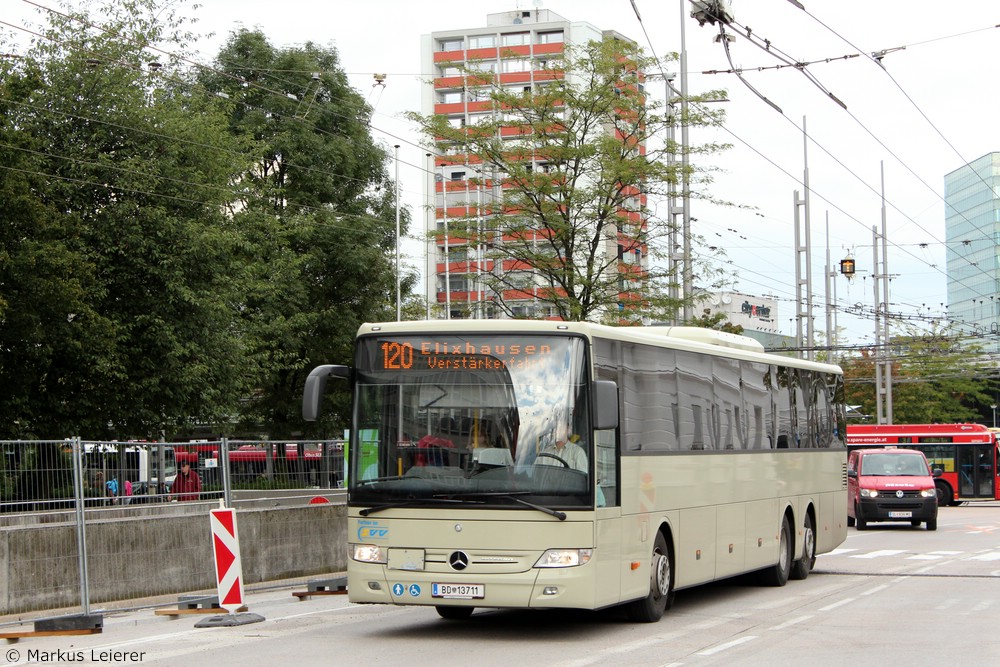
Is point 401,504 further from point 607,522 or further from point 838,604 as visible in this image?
point 838,604

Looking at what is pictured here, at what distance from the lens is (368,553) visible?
12766mm

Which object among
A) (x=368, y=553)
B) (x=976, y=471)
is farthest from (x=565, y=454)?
(x=976, y=471)

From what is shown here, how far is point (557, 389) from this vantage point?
12492mm

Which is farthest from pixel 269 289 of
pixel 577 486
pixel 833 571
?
pixel 577 486

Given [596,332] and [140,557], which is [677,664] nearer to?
[596,332]

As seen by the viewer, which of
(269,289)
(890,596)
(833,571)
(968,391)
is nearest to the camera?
(890,596)

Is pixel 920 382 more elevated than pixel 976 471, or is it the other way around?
pixel 920 382

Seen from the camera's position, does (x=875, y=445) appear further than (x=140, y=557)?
Yes

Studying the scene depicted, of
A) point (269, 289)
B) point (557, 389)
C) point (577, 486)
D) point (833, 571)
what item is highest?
point (269, 289)

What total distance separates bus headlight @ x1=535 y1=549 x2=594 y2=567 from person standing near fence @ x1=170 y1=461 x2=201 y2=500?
23.2 ft

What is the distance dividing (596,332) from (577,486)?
1484 mm

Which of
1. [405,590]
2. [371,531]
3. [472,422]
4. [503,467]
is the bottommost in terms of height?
[405,590]

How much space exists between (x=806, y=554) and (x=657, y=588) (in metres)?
6.46

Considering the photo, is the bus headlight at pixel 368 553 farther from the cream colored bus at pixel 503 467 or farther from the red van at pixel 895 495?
the red van at pixel 895 495
